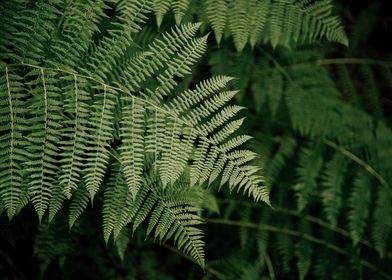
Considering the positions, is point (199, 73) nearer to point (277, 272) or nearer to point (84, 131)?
point (84, 131)

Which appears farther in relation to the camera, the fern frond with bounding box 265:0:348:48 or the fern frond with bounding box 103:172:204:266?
the fern frond with bounding box 265:0:348:48

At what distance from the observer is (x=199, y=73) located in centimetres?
265

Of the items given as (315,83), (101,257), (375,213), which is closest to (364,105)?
(315,83)

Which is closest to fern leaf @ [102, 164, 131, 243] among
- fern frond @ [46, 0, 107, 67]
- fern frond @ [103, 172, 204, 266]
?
fern frond @ [103, 172, 204, 266]

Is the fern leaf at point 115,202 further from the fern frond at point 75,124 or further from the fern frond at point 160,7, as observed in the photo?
the fern frond at point 160,7

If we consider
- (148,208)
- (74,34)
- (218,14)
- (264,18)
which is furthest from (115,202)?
(264,18)

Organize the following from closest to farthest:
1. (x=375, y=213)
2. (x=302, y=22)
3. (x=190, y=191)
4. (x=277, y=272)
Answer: (x=190, y=191)
(x=302, y=22)
(x=375, y=213)
(x=277, y=272)

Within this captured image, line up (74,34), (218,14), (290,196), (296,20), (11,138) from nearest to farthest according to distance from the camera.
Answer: (11,138) → (74,34) → (218,14) → (296,20) → (290,196)

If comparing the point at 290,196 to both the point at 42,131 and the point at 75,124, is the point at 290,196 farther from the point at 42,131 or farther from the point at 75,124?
the point at 42,131

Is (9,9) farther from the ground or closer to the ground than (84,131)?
farther from the ground

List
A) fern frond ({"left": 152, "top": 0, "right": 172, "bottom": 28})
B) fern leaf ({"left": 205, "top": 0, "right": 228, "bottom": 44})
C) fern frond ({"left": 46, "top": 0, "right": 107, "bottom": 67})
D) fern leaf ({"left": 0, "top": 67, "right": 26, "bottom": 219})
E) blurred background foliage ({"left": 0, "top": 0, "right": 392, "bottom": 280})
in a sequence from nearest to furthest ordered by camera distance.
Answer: fern leaf ({"left": 0, "top": 67, "right": 26, "bottom": 219}) → fern frond ({"left": 46, "top": 0, "right": 107, "bottom": 67}) → fern frond ({"left": 152, "top": 0, "right": 172, "bottom": 28}) → fern leaf ({"left": 205, "top": 0, "right": 228, "bottom": 44}) → blurred background foliage ({"left": 0, "top": 0, "right": 392, "bottom": 280})

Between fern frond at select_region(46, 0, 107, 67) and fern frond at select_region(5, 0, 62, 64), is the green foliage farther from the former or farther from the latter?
fern frond at select_region(5, 0, 62, 64)

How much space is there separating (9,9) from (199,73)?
4.63ft

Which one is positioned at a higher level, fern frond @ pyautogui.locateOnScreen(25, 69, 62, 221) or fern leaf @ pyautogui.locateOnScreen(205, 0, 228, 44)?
fern leaf @ pyautogui.locateOnScreen(205, 0, 228, 44)
